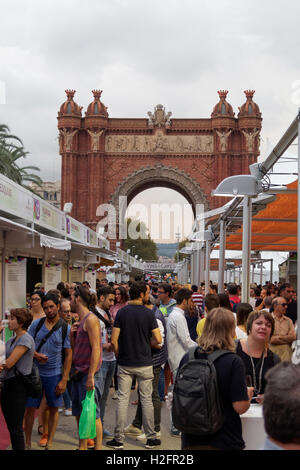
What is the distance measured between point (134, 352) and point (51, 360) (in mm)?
895

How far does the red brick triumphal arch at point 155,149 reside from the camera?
50.5 metres

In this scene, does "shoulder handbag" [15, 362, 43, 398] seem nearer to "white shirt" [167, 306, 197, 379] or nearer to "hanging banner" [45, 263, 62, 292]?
"white shirt" [167, 306, 197, 379]

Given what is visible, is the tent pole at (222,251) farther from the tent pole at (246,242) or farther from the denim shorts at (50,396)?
the denim shorts at (50,396)

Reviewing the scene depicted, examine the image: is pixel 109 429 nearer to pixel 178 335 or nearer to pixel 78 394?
pixel 178 335

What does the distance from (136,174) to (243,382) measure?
4743 centimetres

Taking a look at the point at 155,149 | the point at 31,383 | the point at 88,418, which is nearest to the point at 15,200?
the point at 31,383

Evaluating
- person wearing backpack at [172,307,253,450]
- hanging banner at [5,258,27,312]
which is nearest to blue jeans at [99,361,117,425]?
person wearing backpack at [172,307,253,450]

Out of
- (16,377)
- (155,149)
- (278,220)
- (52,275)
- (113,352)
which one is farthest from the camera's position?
(155,149)

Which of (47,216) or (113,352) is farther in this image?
A: (47,216)

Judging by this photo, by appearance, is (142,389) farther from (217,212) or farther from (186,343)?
(217,212)

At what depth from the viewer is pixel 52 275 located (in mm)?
16453

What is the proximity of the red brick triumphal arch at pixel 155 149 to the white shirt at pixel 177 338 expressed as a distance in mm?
43631

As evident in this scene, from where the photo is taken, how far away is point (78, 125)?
168ft
